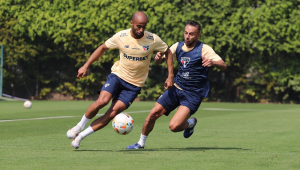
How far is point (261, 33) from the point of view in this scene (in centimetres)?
2648

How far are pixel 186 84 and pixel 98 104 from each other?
1676 mm

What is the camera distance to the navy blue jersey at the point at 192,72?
365 inches

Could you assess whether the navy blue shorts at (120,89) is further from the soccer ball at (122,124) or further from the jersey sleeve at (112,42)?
the jersey sleeve at (112,42)

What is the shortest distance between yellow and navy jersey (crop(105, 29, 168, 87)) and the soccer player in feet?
1.02

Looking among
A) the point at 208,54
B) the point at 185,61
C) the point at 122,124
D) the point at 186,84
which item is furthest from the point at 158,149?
the point at 208,54

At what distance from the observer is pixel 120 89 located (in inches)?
357

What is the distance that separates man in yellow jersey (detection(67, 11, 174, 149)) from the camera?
344 inches

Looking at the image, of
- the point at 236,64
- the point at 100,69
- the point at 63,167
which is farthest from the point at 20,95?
the point at 63,167

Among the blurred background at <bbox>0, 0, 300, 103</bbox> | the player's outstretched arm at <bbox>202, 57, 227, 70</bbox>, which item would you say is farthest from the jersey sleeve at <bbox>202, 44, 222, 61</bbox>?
the blurred background at <bbox>0, 0, 300, 103</bbox>

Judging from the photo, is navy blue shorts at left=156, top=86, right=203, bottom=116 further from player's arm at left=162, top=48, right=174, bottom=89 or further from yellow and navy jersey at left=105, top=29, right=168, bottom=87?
yellow and navy jersey at left=105, top=29, right=168, bottom=87

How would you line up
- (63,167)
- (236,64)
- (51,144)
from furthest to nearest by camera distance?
(236,64)
(51,144)
(63,167)

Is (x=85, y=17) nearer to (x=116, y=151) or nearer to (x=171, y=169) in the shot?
(x=116, y=151)

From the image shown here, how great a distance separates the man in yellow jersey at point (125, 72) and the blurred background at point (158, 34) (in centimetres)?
1808

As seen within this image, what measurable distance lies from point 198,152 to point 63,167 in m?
2.73
